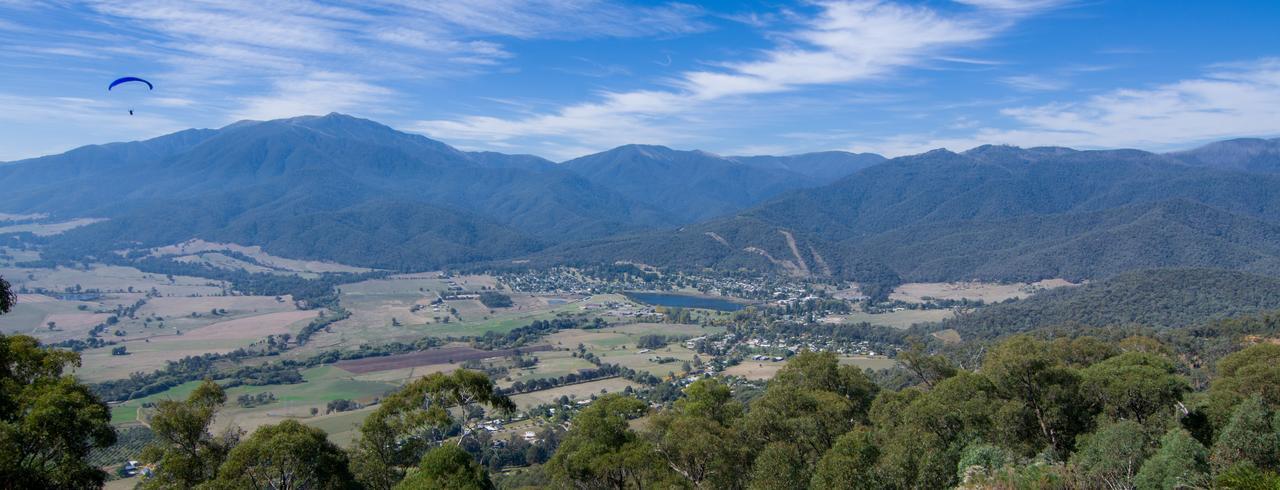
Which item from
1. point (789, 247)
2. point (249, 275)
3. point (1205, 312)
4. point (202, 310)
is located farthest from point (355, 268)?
point (1205, 312)

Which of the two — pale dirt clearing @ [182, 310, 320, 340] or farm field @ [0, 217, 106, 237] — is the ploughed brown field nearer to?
pale dirt clearing @ [182, 310, 320, 340]

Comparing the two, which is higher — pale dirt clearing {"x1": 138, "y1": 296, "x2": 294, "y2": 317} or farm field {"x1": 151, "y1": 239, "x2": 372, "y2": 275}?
farm field {"x1": 151, "y1": 239, "x2": 372, "y2": 275}

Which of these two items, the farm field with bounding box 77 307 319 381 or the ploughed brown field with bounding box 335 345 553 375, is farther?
the ploughed brown field with bounding box 335 345 553 375

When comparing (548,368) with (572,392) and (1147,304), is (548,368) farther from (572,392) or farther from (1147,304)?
(1147,304)

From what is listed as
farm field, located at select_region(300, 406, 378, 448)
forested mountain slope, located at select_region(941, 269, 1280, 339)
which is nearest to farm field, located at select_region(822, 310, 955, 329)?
forested mountain slope, located at select_region(941, 269, 1280, 339)

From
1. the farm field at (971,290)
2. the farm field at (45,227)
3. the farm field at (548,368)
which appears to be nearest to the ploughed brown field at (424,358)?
the farm field at (548,368)

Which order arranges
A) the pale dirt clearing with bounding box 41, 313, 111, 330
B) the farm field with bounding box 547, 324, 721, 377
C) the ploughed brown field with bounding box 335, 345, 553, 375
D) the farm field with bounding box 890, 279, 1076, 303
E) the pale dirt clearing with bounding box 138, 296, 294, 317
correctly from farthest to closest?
1. the farm field with bounding box 890, 279, 1076, 303
2. the pale dirt clearing with bounding box 138, 296, 294, 317
3. the pale dirt clearing with bounding box 41, 313, 111, 330
4. the farm field with bounding box 547, 324, 721, 377
5. the ploughed brown field with bounding box 335, 345, 553, 375

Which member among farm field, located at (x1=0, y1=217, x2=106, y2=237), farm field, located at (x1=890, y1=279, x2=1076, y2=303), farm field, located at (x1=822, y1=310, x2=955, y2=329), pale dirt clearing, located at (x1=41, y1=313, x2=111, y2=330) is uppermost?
farm field, located at (x1=0, y1=217, x2=106, y2=237)
